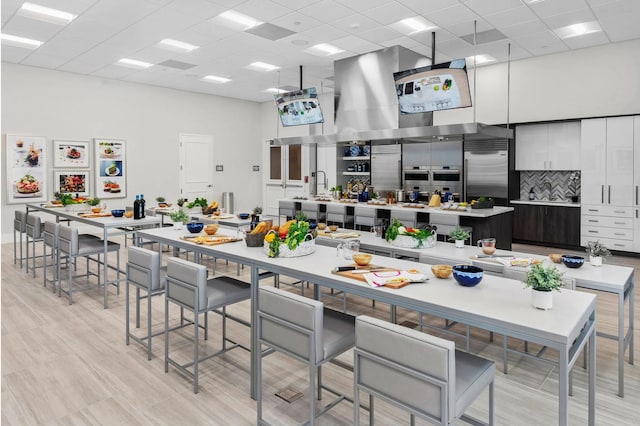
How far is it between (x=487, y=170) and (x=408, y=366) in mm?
7241

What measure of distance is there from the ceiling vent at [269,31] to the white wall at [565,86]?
4.13 meters

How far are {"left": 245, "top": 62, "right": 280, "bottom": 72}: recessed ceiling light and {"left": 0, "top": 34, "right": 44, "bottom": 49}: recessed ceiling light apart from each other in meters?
3.52

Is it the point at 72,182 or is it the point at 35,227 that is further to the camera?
the point at 72,182

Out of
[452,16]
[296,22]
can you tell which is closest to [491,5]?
[452,16]

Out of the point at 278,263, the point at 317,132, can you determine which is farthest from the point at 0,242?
the point at 278,263

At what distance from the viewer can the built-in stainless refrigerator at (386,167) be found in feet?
31.1

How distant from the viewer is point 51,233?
5.02 m

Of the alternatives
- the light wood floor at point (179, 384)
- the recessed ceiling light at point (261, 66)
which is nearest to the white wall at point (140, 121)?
the recessed ceiling light at point (261, 66)

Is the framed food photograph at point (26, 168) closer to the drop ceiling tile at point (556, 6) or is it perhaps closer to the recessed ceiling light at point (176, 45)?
the recessed ceiling light at point (176, 45)

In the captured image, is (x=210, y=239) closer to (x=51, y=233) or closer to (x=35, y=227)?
(x=51, y=233)

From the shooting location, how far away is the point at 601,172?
7152 mm

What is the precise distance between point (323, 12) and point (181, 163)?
250 inches

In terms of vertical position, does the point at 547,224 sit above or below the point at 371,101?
below

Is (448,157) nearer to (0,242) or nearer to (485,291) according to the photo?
(485,291)
